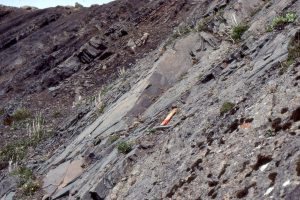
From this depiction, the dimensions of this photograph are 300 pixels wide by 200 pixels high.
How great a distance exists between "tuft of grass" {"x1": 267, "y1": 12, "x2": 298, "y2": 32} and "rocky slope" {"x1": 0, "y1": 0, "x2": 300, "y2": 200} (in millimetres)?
32

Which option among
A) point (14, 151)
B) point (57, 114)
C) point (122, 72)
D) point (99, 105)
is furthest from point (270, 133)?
point (57, 114)

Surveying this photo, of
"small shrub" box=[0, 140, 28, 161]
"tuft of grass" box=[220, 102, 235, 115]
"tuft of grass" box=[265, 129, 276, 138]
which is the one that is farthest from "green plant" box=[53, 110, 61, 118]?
"tuft of grass" box=[265, 129, 276, 138]

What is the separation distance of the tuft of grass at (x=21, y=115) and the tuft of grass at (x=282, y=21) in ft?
58.9

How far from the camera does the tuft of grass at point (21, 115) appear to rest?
93.8 feet

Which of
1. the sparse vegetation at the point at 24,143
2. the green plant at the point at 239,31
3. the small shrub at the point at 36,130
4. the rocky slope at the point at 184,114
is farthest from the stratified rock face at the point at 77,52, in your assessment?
the green plant at the point at 239,31

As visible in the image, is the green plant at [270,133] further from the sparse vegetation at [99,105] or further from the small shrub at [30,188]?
the sparse vegetation at [99,105]

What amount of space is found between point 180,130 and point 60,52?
25540 mm

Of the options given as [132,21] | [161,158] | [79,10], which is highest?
[79,10]

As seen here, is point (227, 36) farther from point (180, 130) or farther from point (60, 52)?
point (60, 52)

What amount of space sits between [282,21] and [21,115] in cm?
1884

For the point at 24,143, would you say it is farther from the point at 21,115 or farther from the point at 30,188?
the point at 30,188

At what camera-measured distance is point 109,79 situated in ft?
95.7

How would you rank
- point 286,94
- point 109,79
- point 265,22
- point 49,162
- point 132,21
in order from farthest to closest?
point 132,21 < point 109,79 < point 49,162 < point 265,22 < point 286,94

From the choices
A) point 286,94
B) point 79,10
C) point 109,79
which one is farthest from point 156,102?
point 79,10
